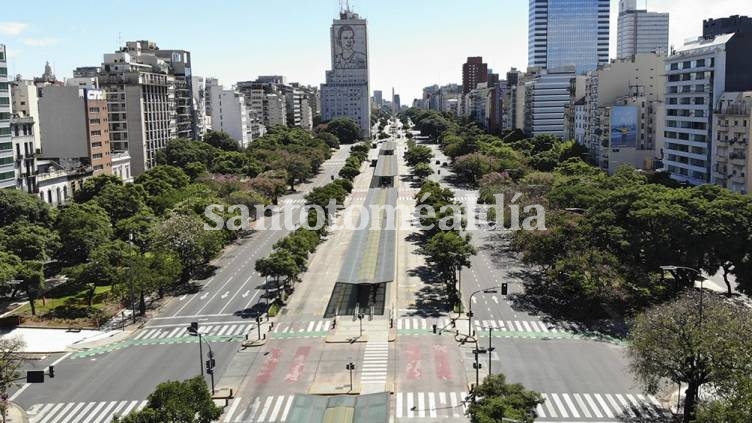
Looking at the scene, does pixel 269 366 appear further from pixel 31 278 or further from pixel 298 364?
pixel 31 278

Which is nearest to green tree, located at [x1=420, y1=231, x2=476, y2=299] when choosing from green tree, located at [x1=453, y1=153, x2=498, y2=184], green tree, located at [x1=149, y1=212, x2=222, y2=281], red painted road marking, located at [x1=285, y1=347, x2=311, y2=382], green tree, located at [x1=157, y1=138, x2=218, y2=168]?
red painted road marking, located at [x1=285, y1=347, x2=311, y2=382]

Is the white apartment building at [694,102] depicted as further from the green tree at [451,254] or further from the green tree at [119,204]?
the green tree at [119,204]

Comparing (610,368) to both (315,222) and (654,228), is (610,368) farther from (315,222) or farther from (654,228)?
(315,222)

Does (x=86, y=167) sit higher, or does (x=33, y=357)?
(x=86, y=167)

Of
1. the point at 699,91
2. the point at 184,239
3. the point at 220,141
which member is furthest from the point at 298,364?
the point at 220,141

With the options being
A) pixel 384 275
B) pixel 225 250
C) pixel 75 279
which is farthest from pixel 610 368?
pixel 225 250

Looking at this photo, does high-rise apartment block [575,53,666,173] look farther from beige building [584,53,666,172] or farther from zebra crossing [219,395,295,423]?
zebra crossing [219,395,295,423]

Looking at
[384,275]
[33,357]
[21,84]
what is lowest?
[33,357]
